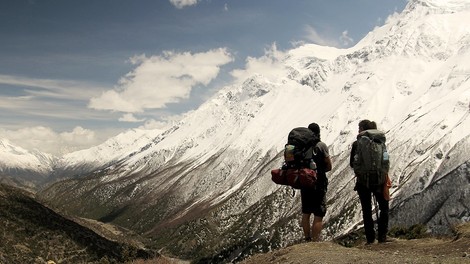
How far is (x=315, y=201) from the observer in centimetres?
1762

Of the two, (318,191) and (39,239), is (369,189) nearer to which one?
(318,191)

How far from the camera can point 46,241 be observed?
118125mm

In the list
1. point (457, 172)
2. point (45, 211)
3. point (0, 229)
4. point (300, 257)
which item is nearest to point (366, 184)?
point (300, 257)

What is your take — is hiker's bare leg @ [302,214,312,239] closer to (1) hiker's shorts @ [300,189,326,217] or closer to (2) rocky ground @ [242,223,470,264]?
(1) hiker's shorts @ [300,189,326,217]

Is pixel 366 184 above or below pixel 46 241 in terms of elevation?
above

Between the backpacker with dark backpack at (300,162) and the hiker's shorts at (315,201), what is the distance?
563 mm

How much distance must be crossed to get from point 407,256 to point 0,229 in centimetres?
11784

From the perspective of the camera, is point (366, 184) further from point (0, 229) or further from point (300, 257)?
point (0, 229)

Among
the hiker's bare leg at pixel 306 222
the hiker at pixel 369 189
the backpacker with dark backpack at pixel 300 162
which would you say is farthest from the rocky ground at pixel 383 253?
the backpacker with dark backpack at pixel 300 162

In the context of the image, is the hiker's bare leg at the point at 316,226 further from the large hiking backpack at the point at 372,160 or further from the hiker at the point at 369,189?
the large hiking backpack at the point at 372,160

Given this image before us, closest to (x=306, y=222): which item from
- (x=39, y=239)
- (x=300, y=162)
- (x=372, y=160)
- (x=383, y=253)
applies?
(x=300, y=162)

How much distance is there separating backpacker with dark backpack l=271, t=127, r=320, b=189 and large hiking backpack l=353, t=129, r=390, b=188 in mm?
1758

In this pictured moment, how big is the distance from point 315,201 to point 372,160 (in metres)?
2.64

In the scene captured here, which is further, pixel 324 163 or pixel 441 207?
pixel 441 207
